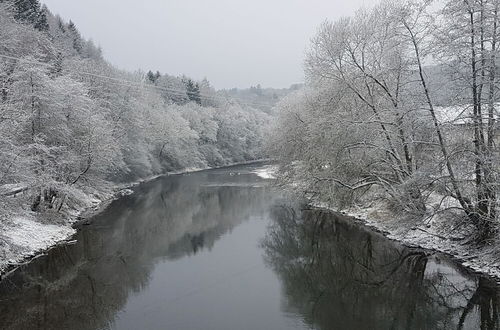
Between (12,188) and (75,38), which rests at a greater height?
(75,38)

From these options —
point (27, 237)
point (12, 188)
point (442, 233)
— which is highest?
point (12, 188)

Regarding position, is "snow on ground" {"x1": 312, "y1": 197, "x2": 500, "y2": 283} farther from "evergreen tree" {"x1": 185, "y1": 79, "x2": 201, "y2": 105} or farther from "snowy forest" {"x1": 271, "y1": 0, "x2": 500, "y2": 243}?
"evergreen tree" {"x1": 185, "y1": 79, "x2": 201, "y2": 105}

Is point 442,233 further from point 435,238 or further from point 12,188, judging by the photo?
point 12,188

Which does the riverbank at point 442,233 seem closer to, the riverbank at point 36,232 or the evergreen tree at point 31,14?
the riverbank at point 36,232

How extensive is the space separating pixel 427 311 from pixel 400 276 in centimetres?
317

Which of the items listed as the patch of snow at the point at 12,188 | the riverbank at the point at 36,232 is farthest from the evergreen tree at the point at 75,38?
the patch of snow at the point at 12,188

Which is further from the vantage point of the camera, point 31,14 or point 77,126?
point 31,14

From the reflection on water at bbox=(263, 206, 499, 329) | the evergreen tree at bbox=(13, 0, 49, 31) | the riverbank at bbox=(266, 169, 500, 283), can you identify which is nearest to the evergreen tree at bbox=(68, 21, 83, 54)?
the evergreen tree at bbox=(13, 0, 49, 31)

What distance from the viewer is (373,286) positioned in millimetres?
16234

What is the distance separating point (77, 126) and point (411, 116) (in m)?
19.3

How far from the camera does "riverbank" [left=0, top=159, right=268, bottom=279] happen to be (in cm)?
1745

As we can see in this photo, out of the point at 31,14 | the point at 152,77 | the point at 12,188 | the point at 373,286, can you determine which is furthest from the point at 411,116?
the point at 152,77

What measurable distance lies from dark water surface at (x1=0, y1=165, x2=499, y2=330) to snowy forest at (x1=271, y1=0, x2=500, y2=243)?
241cm

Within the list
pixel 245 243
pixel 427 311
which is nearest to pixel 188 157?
pixel 245 243
